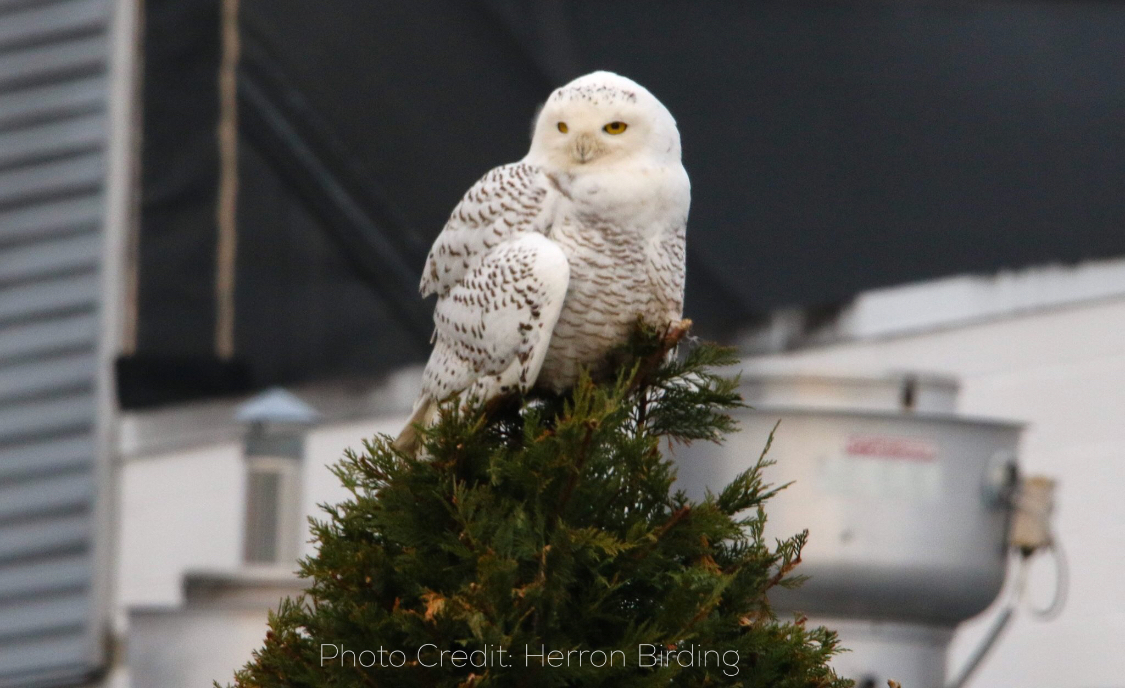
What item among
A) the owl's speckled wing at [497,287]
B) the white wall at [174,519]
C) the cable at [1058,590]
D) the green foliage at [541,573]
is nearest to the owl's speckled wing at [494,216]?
the owl's speckled wing at [497,287]

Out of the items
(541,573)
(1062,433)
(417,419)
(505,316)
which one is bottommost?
(541,573)

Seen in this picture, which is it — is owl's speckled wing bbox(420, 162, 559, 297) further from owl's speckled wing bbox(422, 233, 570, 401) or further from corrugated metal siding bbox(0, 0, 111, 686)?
corrugated metal siding bbox(0, 0, 111, 686)

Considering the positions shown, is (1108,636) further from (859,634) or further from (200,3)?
(200,3)

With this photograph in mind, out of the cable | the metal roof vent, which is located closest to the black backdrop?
the cable

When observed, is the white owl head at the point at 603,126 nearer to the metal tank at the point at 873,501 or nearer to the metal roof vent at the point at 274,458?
the metal tank at the point at 873,501

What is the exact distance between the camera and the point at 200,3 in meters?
7.70

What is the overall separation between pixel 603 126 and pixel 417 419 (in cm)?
64

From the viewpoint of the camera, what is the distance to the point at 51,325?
8.29 metres

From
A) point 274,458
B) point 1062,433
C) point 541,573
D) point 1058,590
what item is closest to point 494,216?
point 541,573

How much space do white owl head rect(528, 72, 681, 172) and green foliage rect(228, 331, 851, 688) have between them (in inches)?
21.3

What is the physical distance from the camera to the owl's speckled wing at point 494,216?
2.72m

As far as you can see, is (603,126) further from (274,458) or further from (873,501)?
(274,458)

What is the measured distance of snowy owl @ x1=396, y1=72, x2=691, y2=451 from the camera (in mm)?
2664

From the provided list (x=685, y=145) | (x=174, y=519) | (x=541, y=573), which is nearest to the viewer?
(x=541, y=573)
